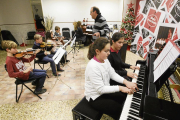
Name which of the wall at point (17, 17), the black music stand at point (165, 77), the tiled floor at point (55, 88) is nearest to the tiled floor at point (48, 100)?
the tiled floor at point (55, 88)

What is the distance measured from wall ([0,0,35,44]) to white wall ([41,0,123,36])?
938 millimetres

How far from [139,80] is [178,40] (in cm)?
191

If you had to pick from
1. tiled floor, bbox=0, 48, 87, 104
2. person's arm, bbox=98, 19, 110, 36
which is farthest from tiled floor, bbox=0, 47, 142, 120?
person's arm, bbox=98, 19, 110, 36

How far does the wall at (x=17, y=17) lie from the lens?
6250 millimetres

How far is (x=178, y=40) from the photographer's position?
2609mm

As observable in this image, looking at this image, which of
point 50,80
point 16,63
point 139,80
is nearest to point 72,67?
point 50,80

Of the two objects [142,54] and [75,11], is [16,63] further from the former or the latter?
[75,11]

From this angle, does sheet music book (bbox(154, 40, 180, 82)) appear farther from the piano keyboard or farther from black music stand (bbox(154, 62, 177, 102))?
the piano keyboard

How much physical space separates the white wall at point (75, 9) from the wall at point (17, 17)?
36.9 inches

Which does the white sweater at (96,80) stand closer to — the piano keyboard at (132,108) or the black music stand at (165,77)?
the piano keyboard at (132,108)

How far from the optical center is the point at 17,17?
6.49 meters

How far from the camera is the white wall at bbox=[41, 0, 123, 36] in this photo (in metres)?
6.73

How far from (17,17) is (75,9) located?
132 inches

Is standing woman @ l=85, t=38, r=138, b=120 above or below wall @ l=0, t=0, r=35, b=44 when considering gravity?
below
